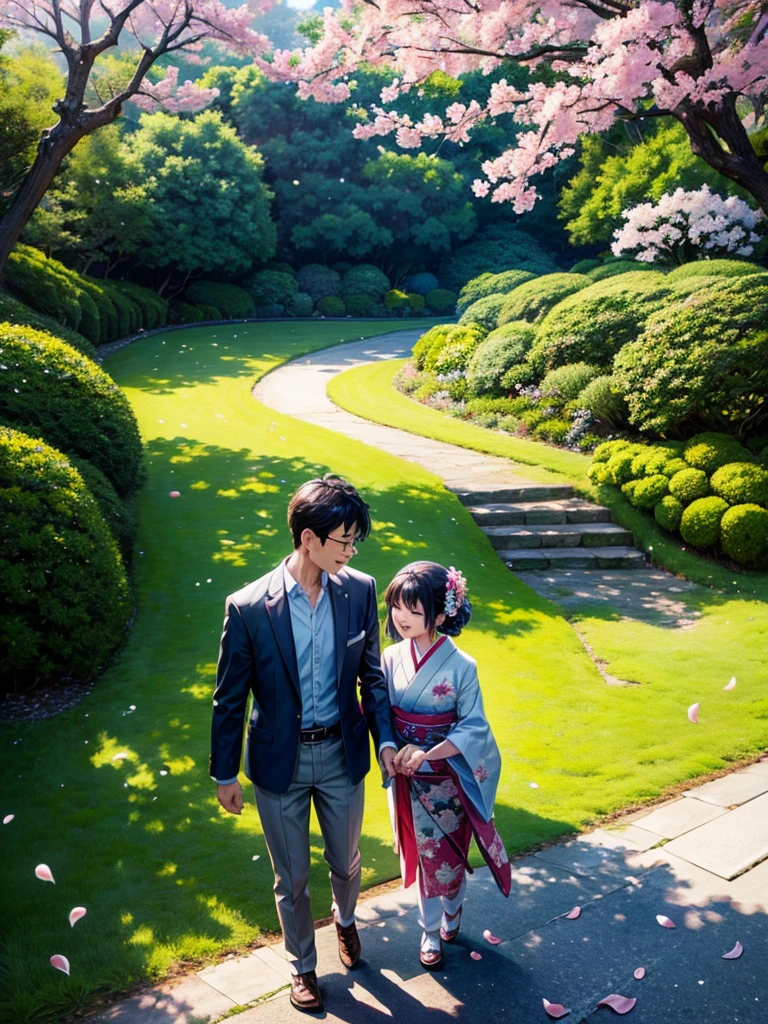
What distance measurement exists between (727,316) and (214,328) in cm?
2082

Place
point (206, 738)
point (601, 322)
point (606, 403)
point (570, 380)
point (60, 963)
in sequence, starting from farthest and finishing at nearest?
point (601, 322) < point (570, 380) < point (606, 403) < point (206, 738) < point (60, 963)

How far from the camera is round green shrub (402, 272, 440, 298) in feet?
135

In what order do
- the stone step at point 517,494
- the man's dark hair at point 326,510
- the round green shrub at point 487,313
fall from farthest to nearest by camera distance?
the round green shrub at point 487,313, the stone step at point 517,494, the man's dark hair at point 326,510

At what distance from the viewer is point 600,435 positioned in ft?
46.8

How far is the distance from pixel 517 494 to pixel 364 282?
2816 centimetres

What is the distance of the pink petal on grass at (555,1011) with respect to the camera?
3.42 m

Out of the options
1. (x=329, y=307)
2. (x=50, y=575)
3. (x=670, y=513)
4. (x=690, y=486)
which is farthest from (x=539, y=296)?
(x=329, y=307)

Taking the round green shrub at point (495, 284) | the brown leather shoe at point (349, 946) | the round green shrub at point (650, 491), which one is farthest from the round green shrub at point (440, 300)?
the brown leather shoe at point (349, 946)

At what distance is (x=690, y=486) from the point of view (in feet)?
35.6

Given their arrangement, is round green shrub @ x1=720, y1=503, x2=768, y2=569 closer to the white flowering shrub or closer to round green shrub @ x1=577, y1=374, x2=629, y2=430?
round green shrub @ x1=577, y1=374, x2=629, y2=430

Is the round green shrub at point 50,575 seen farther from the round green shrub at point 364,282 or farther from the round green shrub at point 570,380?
the round green shrub at point 364,282

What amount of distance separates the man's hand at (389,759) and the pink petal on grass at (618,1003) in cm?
122

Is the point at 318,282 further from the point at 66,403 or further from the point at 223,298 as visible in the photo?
the point at 66,403

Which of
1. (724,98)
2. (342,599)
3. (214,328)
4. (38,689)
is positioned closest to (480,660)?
(38,689)
